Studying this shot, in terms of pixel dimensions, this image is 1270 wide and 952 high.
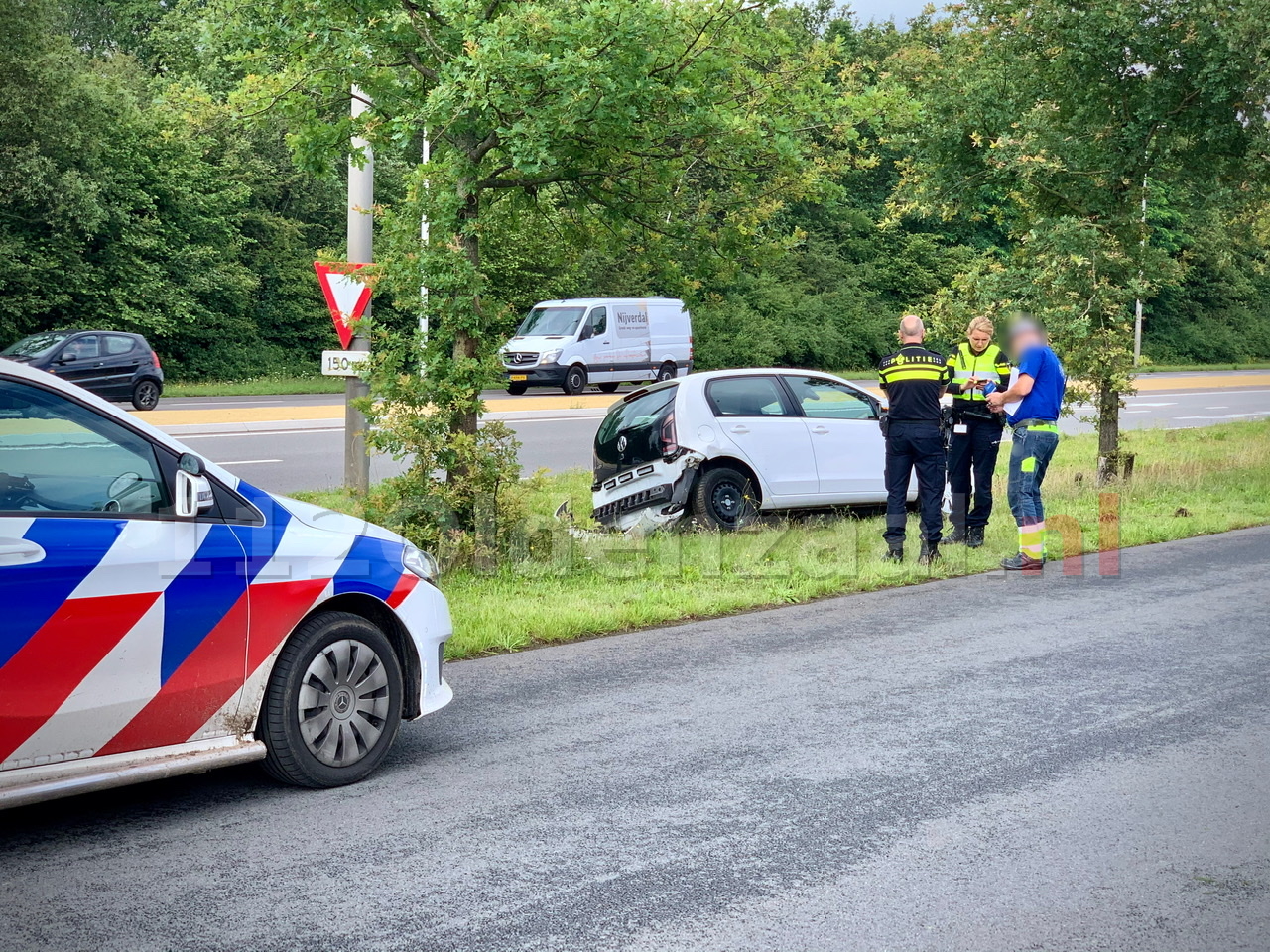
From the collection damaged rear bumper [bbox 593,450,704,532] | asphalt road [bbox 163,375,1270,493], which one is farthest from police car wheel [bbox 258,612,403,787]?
asphalt road [bbox 163,375,1270,493]

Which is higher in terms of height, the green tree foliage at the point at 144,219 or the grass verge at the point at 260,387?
the green tree foliage at the point at 144,219

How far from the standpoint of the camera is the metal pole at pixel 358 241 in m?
11.2

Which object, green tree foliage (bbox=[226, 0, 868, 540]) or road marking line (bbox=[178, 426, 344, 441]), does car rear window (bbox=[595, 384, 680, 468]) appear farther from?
road marking line (bbox=[178, 426, 344, 441])

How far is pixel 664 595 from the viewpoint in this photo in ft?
30.6

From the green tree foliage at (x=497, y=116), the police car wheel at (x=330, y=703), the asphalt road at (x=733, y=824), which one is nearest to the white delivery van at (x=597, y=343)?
the green tree foliage at (x=497, y=116)

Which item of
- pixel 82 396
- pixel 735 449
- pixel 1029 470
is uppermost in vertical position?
pixel 82 396

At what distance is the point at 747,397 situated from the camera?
12422 mm

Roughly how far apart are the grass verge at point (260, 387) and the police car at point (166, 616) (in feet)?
82.9

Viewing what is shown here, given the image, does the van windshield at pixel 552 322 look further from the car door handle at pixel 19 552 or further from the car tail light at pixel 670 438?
the car door handle at pixel 19 552

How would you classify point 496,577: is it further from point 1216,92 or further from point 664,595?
point 1216,92

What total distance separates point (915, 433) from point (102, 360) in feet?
64.0

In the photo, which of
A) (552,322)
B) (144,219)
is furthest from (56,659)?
(144,219)

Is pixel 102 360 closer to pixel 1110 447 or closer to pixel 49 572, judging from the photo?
pixel 1110 447

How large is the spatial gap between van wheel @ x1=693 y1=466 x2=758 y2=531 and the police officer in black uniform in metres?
1.66
